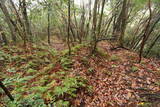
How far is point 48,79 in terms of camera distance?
4047 millimetres

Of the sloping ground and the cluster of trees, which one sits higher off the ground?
the cluster of trees

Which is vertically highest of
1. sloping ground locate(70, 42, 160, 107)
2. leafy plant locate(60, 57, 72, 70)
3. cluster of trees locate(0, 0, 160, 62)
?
cluster of trees locate(0, 0, 160, 62)

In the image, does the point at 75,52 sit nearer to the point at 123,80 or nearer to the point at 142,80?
the point at 123,80

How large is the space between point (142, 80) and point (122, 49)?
12.0 ft

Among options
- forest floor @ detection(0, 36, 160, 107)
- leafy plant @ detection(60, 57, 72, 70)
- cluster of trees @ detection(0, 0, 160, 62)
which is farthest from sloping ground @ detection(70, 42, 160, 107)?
cluster of trees @ detection(0, 0, 160, 62)

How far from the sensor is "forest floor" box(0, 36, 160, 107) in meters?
3.07

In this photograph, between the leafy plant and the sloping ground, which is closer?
the sloping ground

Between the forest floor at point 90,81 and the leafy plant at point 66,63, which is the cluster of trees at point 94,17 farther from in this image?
the forest floor at point 90,81

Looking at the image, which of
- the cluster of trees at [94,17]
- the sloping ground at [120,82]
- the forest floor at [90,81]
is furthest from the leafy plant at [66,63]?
the cluster of trees at [94,17]

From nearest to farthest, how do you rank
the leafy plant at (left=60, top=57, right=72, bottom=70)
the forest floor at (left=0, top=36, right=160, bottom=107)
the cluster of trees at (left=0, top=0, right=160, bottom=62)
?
the forest floor at (left=0, top=36, right=160, bottom=107)
the leafy plant at (left=60, top=57, right=72, bottom=70)
the cluster of trees at (left=0, top=0, right=160, bottom=62)

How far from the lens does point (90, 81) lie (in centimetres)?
412

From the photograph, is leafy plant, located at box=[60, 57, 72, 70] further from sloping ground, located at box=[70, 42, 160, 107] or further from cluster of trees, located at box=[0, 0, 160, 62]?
cluster of trees, located at box=[0, 0, 160, 62]

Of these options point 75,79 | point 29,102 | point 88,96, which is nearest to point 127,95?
point 88,96

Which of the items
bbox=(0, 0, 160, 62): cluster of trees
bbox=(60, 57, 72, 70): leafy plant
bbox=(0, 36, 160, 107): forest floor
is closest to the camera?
bbox=(0, 36, 160, 107): forest floor
